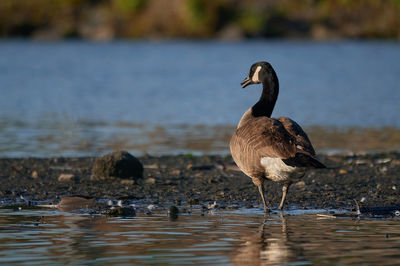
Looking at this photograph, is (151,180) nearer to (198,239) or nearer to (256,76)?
(256,76)

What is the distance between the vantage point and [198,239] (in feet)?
32.8

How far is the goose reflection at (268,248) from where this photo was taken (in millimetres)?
8820

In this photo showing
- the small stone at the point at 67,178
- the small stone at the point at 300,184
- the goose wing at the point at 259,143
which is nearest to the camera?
the goose wing at the point at 259,143

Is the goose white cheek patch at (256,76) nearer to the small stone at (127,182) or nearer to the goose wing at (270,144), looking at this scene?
the goose wing at (270,144)

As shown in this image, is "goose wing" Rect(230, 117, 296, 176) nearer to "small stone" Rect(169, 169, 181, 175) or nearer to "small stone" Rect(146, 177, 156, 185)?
"small stone" Rect(146, 177, 156, 185)

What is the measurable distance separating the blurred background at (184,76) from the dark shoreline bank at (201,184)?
9.71ft

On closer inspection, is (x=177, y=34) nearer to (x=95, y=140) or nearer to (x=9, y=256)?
(x=95, y=140)

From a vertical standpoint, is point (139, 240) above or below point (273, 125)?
Answer: below

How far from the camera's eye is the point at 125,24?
11050 cm

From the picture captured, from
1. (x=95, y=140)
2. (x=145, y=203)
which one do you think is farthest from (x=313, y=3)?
(x=145, y=203)

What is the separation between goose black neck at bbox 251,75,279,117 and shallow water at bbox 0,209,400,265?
66.0 inches

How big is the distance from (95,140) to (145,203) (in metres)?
10.7

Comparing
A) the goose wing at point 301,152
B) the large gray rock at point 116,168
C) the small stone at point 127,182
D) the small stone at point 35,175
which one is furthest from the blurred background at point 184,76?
the goose wing at point 301,152

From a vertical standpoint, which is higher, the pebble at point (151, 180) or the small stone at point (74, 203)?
the pebble at point (151, 180)
